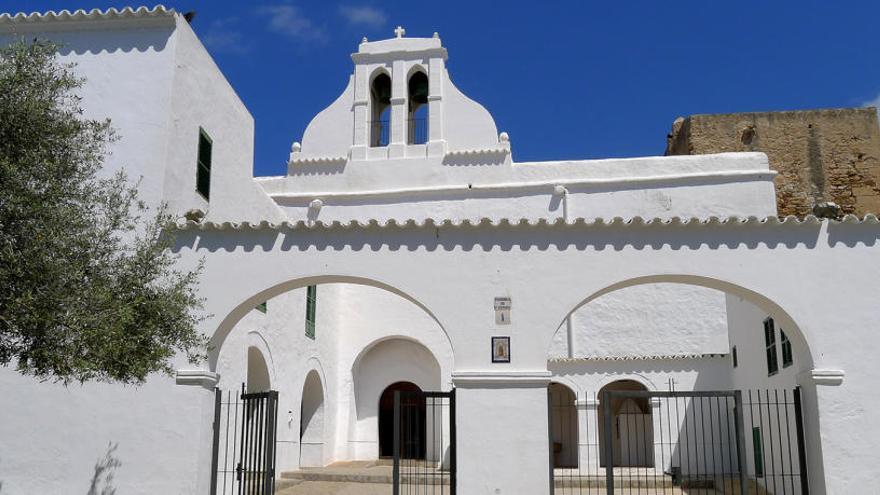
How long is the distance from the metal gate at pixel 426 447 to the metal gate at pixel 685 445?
1.48m

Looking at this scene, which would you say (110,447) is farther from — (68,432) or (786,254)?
(786,254)

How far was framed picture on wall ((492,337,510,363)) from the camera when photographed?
10.2 m

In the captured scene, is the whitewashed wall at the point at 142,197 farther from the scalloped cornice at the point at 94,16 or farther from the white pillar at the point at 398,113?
the white pillar at the point at 398,113

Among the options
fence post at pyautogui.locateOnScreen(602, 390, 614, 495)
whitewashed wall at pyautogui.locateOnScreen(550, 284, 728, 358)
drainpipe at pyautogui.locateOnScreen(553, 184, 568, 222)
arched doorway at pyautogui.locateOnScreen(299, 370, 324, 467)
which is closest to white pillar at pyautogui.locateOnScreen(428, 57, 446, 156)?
drainpipe at pyautogui.locateOnScreen(553, 184, 568, 222)

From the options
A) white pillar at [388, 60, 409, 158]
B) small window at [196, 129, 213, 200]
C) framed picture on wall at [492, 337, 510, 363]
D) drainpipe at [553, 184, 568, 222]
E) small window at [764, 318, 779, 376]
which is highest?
white pillar at [388, 60, 409, 158]

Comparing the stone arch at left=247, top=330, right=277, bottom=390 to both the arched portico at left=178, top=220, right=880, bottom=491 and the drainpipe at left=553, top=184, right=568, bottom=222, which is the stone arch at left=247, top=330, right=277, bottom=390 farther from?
the drainpipe at left=553, top=184, right=568, bottom=222

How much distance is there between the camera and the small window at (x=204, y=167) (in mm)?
12301

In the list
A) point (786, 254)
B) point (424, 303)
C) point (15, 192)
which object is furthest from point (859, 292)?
point (15, 192)

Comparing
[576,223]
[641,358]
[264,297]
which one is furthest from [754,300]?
[641,358]

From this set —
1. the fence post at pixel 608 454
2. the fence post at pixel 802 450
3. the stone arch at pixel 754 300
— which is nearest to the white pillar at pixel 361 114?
the stone arch at pixel 754 300

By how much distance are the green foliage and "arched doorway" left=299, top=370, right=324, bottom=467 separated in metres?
10.5

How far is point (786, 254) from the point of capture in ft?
33.3

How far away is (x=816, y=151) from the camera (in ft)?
81.4

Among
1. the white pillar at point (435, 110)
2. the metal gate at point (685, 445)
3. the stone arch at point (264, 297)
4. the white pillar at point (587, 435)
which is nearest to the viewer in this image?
the stone arch at point (264, 297)
